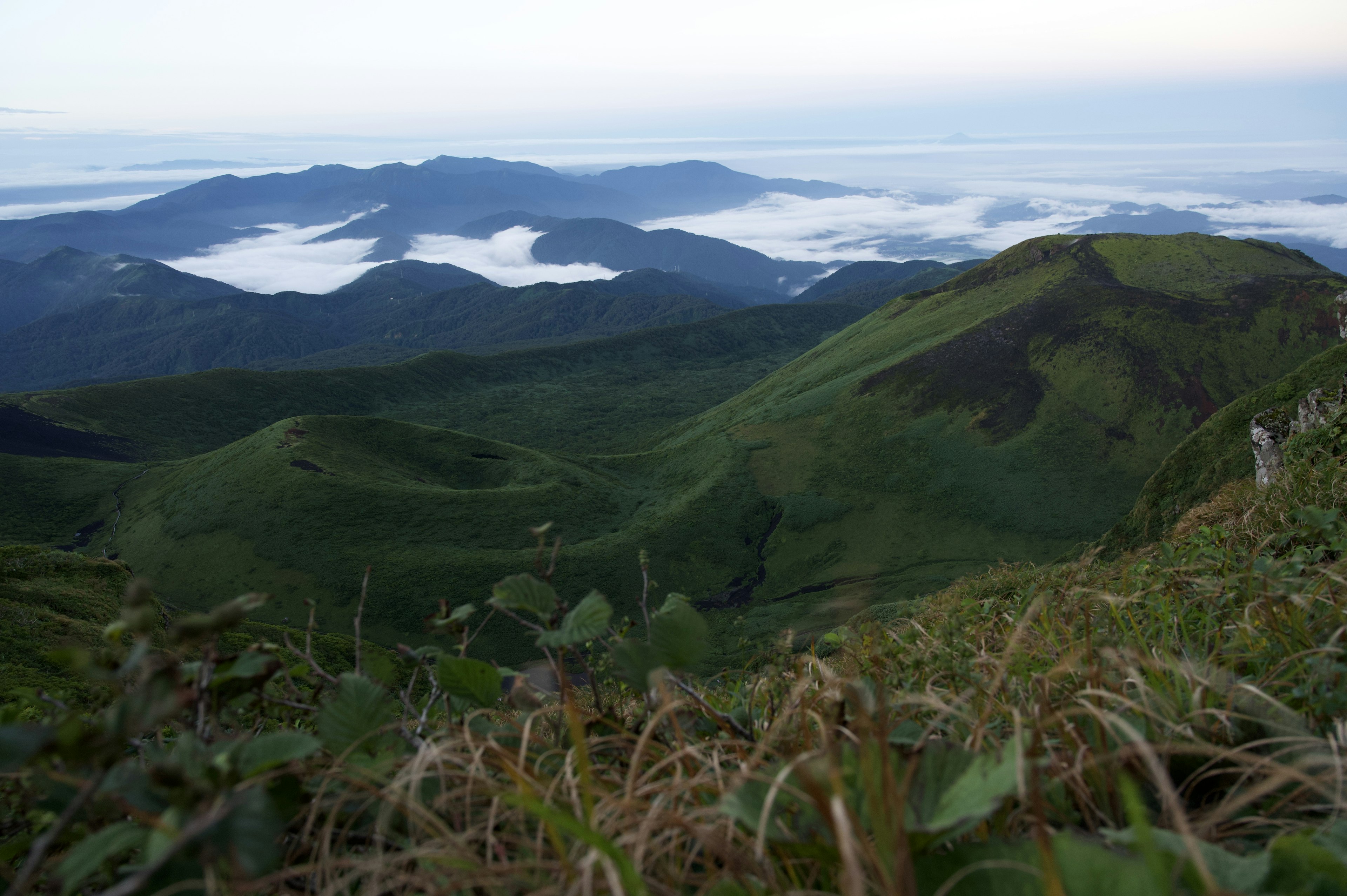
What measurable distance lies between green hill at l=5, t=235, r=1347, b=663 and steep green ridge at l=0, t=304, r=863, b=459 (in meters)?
36.4

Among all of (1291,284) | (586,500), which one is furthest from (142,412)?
(1291,284)

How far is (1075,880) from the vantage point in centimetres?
145

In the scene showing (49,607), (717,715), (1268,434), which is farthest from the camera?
(49,607)

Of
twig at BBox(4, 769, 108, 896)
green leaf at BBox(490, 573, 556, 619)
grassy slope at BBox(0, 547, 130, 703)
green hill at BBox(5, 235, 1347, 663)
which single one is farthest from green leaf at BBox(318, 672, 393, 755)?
green hill at BBox(5, 235, 1347, 663)

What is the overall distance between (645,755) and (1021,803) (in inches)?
47.1

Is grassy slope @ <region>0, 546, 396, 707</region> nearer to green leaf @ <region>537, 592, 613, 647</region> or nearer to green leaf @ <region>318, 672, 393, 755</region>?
green leaf @ <region>318, 672, 393, 755</region>

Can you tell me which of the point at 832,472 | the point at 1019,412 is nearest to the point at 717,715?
the point at 832,472

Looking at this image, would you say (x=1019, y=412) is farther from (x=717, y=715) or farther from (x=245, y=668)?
(x=245, y=668)

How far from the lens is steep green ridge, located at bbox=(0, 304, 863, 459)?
4513 inches

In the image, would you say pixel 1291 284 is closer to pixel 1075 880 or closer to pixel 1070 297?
pixel 1070 297

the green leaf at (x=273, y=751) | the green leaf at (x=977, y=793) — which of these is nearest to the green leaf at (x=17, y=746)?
the green leaf at (x=273, y=751)

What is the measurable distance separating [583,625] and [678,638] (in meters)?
0.39

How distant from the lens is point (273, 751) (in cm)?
202

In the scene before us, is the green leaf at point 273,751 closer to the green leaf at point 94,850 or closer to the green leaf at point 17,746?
the green leaf at point 94,850
